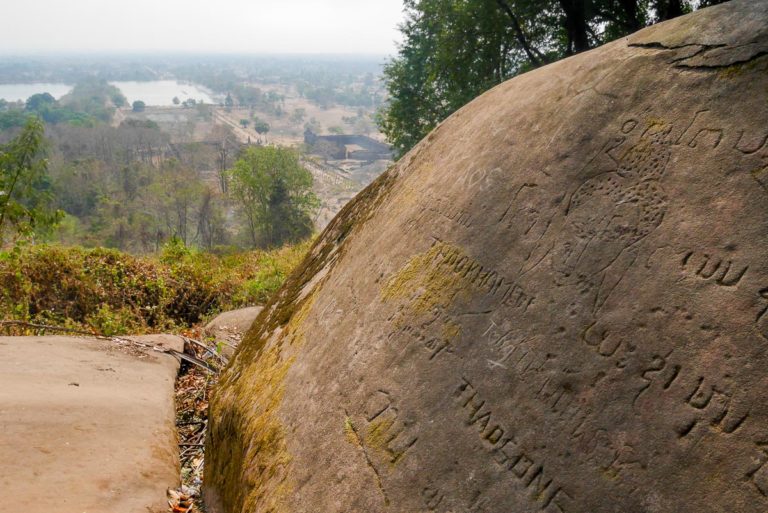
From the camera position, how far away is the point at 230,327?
7020mm

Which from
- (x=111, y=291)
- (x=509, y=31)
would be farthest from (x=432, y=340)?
(x=509, y=31)

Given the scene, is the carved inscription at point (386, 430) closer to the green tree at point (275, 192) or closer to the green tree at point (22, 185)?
the green tree at point (22, 185)

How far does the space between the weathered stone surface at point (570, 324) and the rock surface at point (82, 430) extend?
0.64 meters

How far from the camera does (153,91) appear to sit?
621 ft

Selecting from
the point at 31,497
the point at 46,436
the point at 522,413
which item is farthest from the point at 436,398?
the point at 46,436

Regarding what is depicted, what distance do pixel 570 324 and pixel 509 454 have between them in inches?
23.6

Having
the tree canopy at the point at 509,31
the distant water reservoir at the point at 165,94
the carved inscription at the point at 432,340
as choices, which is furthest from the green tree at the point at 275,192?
the distant water reservoir at the point at 165,94

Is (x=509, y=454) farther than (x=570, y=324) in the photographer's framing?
No

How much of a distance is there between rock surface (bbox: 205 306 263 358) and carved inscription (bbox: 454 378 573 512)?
438cm

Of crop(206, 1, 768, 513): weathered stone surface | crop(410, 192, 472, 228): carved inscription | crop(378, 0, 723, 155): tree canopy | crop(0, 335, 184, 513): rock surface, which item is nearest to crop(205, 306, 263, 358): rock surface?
crop(0, 335, 184, 513): rock surface

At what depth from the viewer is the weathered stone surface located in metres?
2.01

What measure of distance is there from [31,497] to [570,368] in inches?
114

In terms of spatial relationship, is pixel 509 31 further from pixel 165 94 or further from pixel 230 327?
pixel 165 94

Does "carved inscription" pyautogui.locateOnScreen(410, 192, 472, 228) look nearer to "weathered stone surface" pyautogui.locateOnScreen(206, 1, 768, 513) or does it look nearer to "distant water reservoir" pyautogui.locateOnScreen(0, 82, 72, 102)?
"weathered stone surface" pyautogui.locateOnScreen(206, 1, 768, 513)
